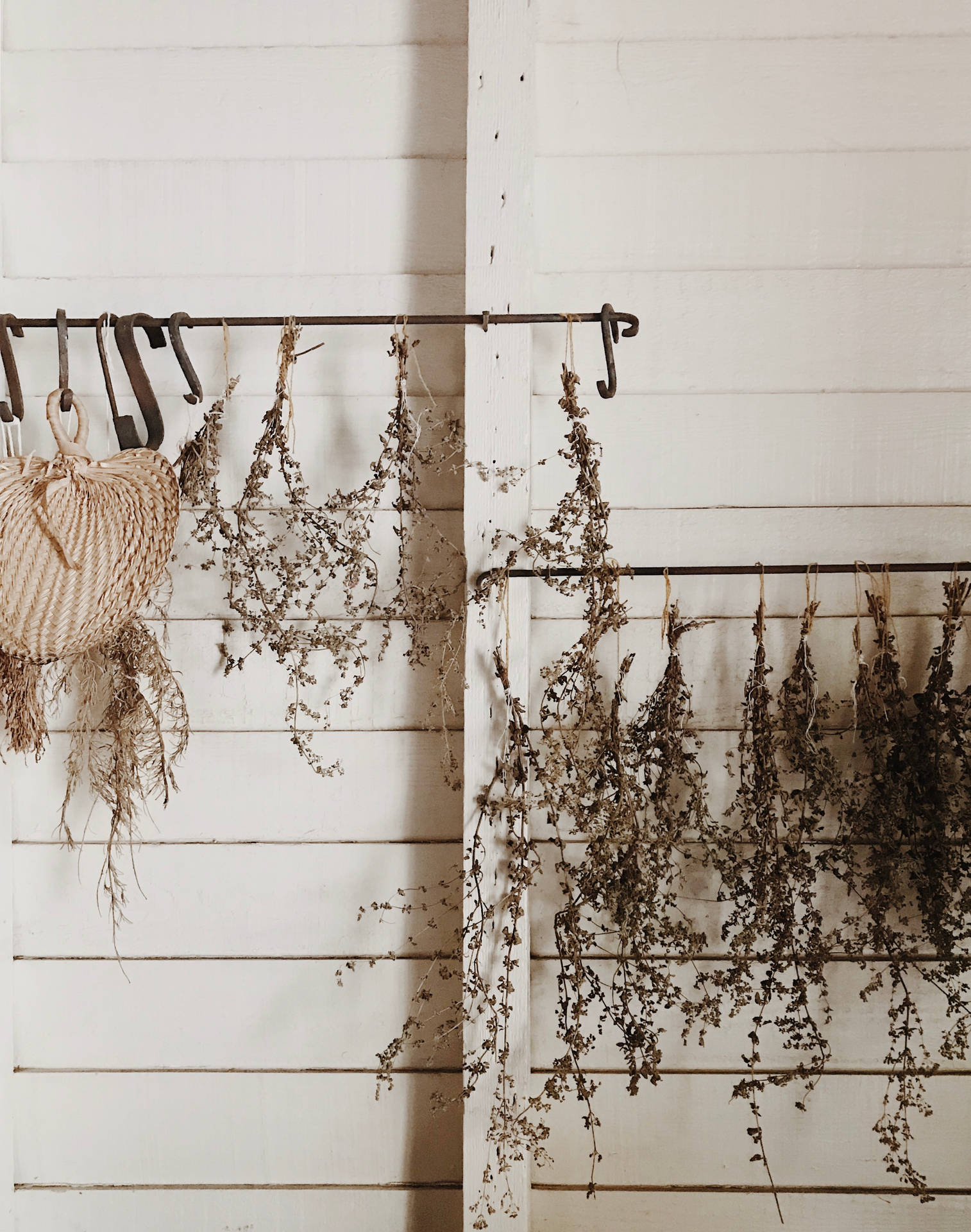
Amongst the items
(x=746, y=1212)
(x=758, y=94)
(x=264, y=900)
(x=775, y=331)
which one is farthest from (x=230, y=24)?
(x=746, y=1212)

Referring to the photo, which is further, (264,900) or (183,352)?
(264,900)

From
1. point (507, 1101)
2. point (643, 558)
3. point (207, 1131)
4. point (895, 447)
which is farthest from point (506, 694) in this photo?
point (207, 1131)

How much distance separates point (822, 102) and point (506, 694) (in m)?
1.03

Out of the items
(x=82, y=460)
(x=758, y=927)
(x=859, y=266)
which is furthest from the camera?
(x=859, y=266)

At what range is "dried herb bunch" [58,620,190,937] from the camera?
126 cm

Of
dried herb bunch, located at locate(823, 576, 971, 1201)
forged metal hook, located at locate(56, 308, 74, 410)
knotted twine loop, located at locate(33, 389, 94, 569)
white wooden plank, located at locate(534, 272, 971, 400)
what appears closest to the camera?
knotted twine loop, located at locate(33, 389, 94, 569)

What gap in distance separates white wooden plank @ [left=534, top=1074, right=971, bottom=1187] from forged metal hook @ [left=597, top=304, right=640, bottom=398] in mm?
1070

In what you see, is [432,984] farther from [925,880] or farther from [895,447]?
[895,447]

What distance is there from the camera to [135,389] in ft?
3.86

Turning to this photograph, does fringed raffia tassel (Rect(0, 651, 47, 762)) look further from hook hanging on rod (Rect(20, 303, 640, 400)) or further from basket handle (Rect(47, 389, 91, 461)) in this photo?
→ hook hanging on rod (Rect(20, 303, 640, 400))

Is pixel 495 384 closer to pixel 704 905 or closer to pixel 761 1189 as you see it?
pixel 704 905

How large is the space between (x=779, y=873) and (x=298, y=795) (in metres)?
0.74

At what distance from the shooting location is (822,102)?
1.31 metres

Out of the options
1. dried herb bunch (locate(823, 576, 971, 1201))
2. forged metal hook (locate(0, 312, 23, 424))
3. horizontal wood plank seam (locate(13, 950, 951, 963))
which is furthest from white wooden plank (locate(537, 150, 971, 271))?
horizontal wood plank seam (locate(13, 950, 951, 963))
